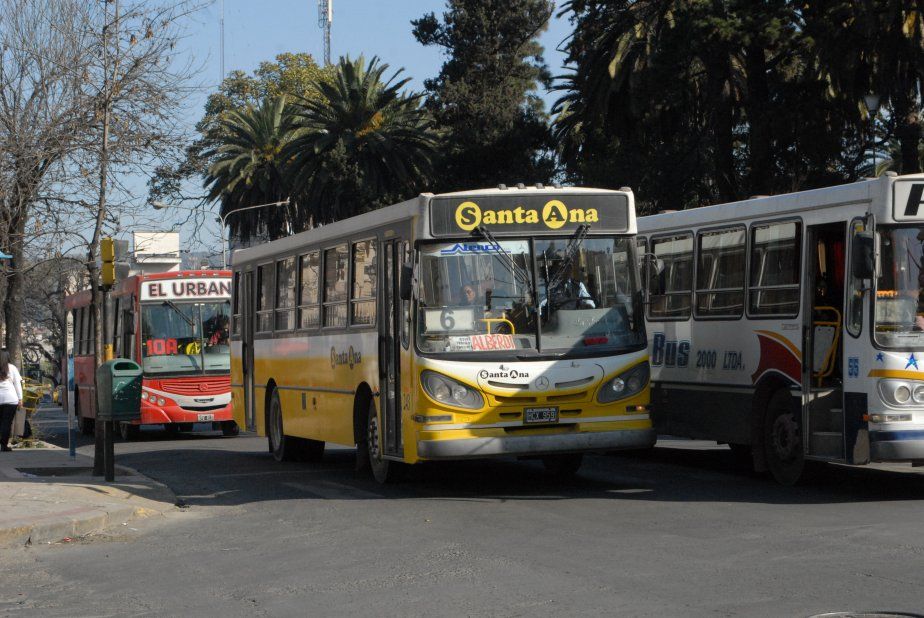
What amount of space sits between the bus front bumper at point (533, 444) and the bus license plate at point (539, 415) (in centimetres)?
14

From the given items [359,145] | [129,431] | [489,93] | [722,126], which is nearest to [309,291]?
[129,431]

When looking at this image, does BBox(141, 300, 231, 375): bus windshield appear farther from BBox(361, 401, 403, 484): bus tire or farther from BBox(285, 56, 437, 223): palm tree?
BBox(285, 56, 437, 223): palm tree

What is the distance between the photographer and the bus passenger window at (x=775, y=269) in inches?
528

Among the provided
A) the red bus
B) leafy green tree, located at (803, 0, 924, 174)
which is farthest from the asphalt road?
leafy green tree, located at (803, 0, 924, 174)

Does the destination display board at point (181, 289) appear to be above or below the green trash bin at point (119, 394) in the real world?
above

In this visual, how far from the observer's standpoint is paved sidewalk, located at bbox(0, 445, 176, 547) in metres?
11.8

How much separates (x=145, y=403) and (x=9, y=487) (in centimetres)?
1110

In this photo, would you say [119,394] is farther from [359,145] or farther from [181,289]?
[359,145]

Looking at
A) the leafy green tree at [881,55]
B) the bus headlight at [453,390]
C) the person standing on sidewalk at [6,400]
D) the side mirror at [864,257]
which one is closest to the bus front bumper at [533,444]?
the bus headlight at [453,390]

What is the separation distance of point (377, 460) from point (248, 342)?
5.87 metres

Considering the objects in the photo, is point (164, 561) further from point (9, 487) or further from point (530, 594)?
point (9, 487)

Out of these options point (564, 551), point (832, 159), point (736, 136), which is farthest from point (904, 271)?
point (736, 136)

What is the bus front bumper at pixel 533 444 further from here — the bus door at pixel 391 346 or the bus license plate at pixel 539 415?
the bus door at pixel 391 346

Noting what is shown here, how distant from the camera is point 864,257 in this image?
11.8 m
